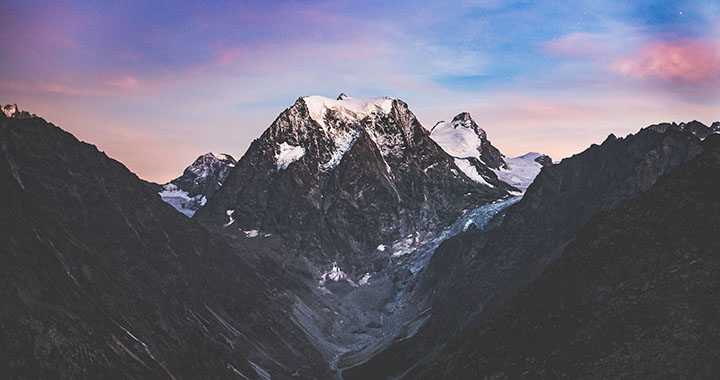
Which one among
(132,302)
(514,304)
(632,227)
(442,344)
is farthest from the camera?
(442,344)

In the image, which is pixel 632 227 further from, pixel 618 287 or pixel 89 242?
pixel 89 242

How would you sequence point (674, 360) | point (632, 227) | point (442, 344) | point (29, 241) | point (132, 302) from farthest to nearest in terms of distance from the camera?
point (442, 344) < point (132, 302) < point (29, 241) < point (632, 227) < point (674, 360)

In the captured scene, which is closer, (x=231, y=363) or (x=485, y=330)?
(x=485, y=330)

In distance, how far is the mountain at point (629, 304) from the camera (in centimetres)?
6550

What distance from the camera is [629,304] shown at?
Answer: 72.1 meters

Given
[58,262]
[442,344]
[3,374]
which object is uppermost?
[58,262]

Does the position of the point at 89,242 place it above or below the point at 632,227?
above

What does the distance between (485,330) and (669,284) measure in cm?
2234

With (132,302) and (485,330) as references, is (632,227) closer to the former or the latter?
(485,330)

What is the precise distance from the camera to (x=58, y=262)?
119312 millimetres

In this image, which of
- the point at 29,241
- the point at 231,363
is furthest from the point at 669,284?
the point at 231,363

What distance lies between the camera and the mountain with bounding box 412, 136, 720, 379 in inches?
2579

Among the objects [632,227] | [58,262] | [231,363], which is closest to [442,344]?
[231,363]

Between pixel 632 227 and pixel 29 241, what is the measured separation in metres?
77.2
